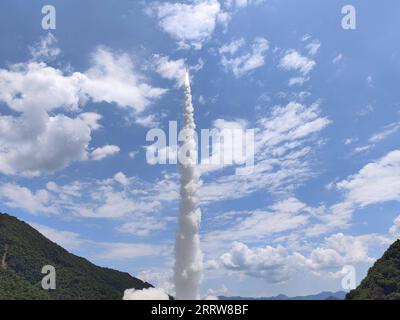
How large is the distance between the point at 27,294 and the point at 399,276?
157 metres

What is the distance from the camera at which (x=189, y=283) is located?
3996 inches
